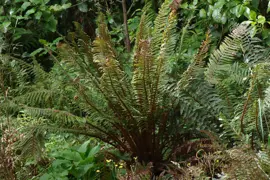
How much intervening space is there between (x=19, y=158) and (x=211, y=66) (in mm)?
1254

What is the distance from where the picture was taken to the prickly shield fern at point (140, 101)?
2.99 m

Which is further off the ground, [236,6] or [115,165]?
[236,6]

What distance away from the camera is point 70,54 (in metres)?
3.23

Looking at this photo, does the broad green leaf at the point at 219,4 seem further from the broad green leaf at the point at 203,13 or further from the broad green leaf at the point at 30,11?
the broad green leaf at the point at 30,11

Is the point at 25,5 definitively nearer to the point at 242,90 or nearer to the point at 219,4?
the point at 219,4

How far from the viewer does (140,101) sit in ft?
10.0

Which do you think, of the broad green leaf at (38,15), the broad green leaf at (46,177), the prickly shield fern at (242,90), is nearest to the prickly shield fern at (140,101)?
the prickly shield fern at (242,90)

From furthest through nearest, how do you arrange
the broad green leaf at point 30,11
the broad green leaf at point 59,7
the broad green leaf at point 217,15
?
the broad green leaf at point 59,7 < the broad green leaf at point 30,11 < the broad green leaf at point 217,15

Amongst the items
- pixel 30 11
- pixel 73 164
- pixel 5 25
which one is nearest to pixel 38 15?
pixel 30 11

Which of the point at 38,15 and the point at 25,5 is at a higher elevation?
the point at 25,5

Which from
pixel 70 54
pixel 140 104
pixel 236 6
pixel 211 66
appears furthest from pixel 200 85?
pixel 236 6

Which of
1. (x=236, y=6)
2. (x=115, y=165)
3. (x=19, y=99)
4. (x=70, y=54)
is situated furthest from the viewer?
(x=236, y=6)

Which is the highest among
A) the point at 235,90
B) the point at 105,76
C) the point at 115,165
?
the point at 105,76

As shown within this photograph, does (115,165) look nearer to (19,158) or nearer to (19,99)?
(19,158)
